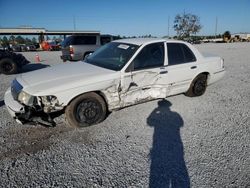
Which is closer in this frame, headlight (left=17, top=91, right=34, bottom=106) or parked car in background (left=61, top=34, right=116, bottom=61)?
headlight (left=17, top=91, right=34, bottom=106)

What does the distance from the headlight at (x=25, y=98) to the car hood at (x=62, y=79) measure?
0.07 meters

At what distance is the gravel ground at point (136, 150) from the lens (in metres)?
2.59

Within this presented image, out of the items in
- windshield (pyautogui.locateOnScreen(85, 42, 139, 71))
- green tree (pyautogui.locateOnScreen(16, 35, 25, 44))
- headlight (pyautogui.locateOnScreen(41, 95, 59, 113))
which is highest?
green tree (pyautogui.locateOnScreen(16, 35, 25, 44))

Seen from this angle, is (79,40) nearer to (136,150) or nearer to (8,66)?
(8,66)

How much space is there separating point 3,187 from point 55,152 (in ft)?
2.74

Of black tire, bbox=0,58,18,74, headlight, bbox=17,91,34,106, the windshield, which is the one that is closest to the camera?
headlight, bbox=17,91,34,106

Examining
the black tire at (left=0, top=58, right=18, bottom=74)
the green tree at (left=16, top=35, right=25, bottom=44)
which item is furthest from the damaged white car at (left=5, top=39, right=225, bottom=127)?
the green tree at (left=16, top=35, right=25, bottom=44)

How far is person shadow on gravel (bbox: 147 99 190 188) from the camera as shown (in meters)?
2.56

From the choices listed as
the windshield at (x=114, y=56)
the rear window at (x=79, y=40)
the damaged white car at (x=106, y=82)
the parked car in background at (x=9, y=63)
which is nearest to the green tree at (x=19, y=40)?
the rear window at (x=79, y=40)

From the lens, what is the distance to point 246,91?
20.1ft

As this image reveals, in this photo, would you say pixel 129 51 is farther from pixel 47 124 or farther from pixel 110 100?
pixel 47 124

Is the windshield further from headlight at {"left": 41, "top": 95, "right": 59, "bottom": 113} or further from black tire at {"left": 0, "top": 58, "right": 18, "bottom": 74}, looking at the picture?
black tire at {"left": 0, "top": 58, "right": 18, "bottom": 74}

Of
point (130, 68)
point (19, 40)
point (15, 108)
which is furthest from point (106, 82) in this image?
point (19, 40)

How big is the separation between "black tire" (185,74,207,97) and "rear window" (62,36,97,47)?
25.9 feet
